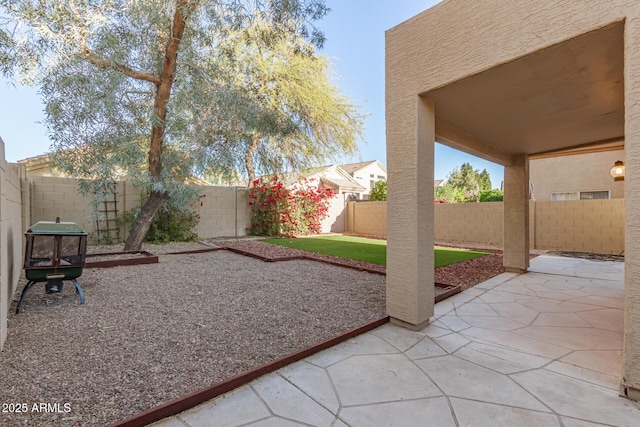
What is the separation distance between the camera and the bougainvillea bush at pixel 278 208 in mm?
12469

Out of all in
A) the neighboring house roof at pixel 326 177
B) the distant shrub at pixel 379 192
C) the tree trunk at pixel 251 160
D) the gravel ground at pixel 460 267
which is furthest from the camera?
the distant shrub at pixel 379 192

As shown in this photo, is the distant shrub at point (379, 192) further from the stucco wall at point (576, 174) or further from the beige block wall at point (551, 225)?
the stucco wall at point (576, 174)

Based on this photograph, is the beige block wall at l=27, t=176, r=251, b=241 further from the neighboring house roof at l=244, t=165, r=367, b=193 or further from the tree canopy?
the tree canopy

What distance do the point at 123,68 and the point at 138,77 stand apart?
1.13ft

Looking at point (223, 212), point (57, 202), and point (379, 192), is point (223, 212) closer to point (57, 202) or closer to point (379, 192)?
point (57, 202)

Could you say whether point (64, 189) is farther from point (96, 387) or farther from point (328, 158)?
point (328, 158)

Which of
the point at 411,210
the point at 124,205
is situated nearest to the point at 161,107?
the point at 124,205

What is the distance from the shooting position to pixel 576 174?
42.7 ft

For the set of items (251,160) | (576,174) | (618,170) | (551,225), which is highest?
(251,160)

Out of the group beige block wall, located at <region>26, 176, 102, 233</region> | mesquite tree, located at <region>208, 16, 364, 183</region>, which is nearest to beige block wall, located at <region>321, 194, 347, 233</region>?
mesquite tree, located at <region>208, 16, 364, 183</region>

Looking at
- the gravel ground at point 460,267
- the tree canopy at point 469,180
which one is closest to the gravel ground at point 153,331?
the gravel ground at point 460,267

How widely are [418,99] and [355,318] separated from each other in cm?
260

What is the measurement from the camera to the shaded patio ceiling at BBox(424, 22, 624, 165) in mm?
2531

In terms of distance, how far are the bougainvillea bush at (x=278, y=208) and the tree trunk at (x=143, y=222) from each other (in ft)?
14.8
